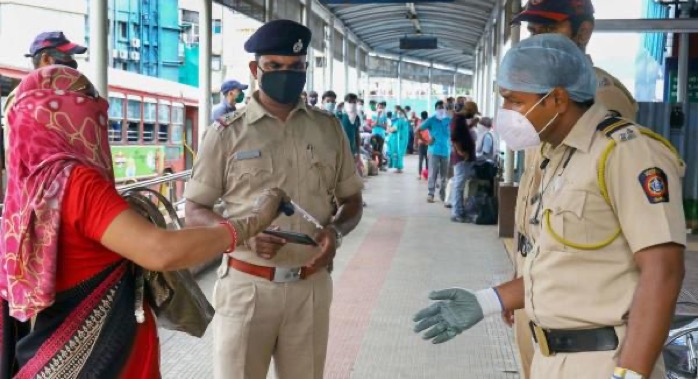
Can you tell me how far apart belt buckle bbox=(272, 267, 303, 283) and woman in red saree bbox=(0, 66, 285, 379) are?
66cm

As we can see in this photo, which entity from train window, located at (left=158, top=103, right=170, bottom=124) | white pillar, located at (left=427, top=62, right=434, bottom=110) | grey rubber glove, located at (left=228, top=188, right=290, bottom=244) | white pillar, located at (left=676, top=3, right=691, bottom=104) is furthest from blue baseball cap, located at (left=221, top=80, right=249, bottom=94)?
white pillar, located at (left=427, top=62, right=434, bottom=110)

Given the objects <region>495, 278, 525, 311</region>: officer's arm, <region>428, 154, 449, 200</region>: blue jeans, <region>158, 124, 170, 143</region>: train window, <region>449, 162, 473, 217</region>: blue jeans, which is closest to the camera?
<region>495, 278, 525, 311</region>: officer's arm

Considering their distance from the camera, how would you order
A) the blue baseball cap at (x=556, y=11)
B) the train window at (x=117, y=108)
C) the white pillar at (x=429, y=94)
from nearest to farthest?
the blue baseball cap at (x=556, y=11) → the train window at (x=117, y=108) → the white pillar at (x=429, y=94)

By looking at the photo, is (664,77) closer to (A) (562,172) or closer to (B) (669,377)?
(B) (669,377)

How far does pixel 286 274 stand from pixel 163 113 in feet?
39.9

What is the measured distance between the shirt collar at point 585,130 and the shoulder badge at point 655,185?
19cm

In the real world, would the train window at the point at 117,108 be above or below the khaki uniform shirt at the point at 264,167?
above

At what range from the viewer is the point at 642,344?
191 centimetres

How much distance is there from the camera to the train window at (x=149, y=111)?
13586 mm

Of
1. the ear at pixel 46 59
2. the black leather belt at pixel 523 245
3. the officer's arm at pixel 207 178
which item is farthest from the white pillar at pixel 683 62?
the officer's arm at pixel 207 178

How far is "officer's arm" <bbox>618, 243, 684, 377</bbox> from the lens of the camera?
6.24 ft

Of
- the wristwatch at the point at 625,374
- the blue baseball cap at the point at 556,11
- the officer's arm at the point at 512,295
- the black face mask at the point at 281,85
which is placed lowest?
the wristwatch at the point at 625,374

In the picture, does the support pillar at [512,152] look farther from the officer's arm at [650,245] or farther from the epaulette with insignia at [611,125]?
Answer: the officer's arm at [650,245]

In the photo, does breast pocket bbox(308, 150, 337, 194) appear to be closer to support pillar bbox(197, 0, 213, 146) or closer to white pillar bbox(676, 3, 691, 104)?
support pillar bbox(197, 0, 213, 146)
